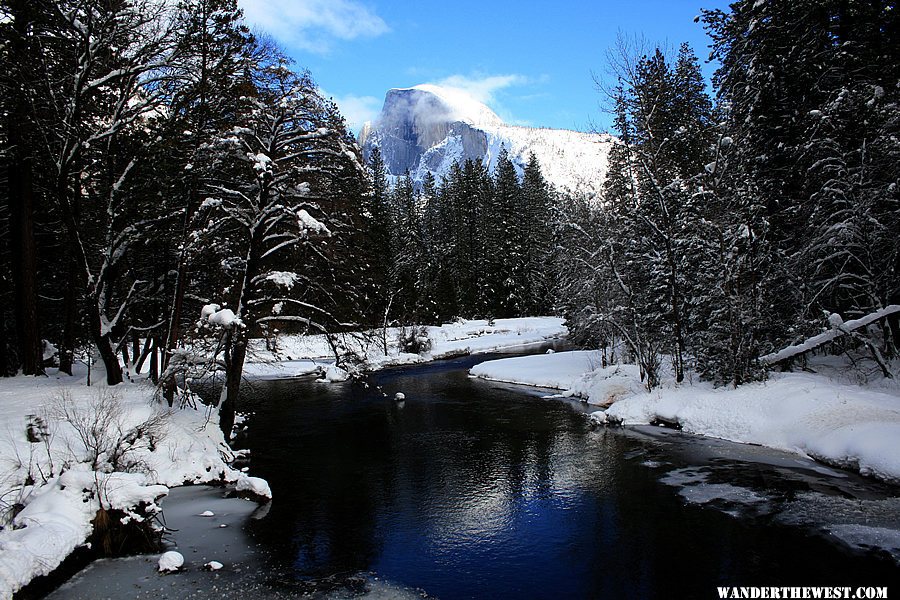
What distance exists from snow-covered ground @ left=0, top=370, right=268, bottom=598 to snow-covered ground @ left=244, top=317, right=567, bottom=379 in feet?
52.7

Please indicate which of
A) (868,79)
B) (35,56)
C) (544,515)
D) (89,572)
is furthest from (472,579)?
(868,79)

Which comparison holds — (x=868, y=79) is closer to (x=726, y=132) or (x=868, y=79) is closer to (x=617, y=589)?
(x=726, y=132)

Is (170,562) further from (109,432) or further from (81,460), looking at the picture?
(109,432)

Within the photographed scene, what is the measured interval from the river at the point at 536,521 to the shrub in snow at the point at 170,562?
215 mm

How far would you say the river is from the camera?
797cm

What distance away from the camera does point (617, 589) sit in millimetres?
7781

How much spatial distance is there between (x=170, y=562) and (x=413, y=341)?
114 feet

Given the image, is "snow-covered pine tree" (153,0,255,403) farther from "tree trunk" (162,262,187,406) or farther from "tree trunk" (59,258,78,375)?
"tree trunk" (59,258,78,375)

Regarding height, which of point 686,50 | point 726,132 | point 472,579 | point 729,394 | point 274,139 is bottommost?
point 472,579

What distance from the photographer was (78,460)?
1010 cm

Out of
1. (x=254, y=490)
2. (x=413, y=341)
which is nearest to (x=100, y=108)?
(x=254, y=490)

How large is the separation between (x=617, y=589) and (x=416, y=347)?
35.8 m

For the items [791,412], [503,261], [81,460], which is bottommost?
[791,412]

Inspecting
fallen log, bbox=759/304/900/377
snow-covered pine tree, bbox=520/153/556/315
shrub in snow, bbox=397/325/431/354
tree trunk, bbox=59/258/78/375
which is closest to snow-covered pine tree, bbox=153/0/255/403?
tree trunk, bbox=59/258/78/375
